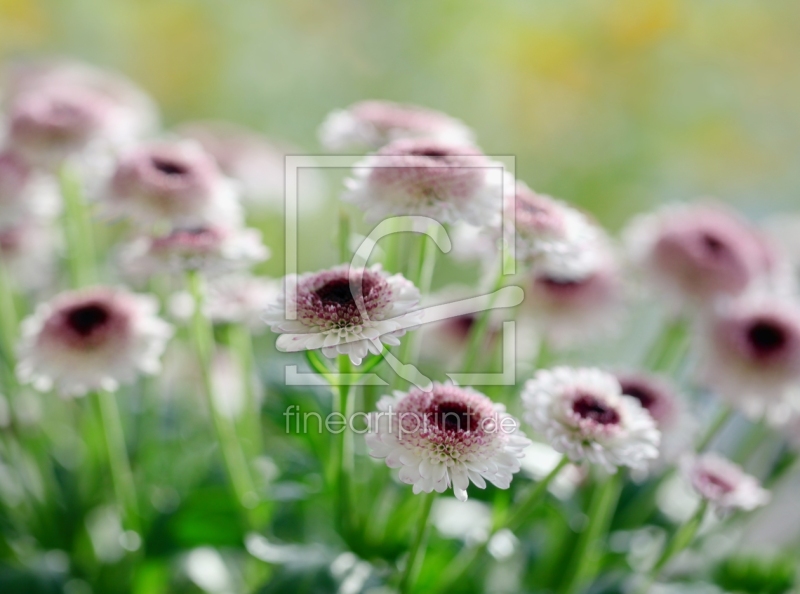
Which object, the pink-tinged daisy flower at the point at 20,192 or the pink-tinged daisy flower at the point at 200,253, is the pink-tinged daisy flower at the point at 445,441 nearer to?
the pink-tinged daisy flower at the point at 200,253

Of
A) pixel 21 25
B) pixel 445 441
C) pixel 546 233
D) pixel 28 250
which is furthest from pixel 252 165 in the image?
pixel 21 25

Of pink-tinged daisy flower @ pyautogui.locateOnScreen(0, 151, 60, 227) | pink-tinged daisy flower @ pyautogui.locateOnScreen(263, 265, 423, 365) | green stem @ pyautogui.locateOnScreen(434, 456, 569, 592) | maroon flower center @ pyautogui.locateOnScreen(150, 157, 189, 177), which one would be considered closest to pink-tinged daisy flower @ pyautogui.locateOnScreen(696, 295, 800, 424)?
green stem @ pyautogui.locateOnScreen(434, 456, 569, 592)

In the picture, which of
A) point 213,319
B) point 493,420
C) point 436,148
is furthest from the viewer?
point 213,319

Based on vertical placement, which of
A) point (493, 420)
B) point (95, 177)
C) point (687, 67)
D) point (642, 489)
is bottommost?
point (642, 489)

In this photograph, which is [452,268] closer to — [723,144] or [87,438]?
[723,144]

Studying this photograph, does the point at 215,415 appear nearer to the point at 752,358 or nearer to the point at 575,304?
the point at 575,304

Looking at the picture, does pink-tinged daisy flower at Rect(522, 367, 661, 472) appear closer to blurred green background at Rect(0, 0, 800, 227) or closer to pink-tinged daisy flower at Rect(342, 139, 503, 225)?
pink-tinged daisy flower at Rect(342, 139, 503, 225)

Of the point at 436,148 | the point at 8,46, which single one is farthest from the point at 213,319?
the point at 8,46
